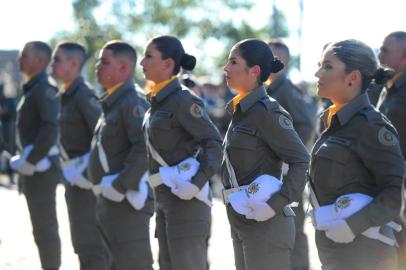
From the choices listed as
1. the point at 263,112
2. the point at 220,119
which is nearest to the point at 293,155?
the point at 263,112

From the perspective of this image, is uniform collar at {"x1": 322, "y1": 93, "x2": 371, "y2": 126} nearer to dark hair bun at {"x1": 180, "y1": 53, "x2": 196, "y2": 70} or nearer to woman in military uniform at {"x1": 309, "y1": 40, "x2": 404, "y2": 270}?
woman in military uniform at {"x1": 309, "y1": 40, "x2": 404, "y2": 270}

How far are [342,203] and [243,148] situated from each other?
108 cm

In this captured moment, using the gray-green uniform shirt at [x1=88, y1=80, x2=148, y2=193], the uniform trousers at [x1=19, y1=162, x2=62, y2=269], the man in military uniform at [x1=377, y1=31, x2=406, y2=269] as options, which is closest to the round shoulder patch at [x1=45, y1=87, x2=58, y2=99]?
the uniform trousers at [x1=19, y1=162, x2=62, y2=269]

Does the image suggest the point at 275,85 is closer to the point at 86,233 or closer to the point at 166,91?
the point at 86,233

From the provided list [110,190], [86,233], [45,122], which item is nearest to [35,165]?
[45,122]

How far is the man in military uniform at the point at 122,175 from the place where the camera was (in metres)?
7.30

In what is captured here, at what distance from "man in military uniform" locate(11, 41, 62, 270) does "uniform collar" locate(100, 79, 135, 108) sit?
149 centimetres

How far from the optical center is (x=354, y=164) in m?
4.82

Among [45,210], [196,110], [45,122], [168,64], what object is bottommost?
[45,210]

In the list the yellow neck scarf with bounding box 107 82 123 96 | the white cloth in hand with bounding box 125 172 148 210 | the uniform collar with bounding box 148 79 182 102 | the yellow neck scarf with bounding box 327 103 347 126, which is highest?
the yellow neck scarf with bounding box 327 103 347 126

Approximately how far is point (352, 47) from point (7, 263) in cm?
631

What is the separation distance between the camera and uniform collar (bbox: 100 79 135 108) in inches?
302

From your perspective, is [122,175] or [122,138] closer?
[122,175]

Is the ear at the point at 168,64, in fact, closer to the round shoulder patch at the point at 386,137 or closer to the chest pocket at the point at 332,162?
the chest pocket at the point at 332,162
